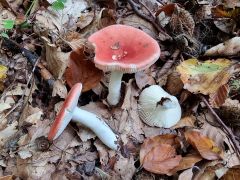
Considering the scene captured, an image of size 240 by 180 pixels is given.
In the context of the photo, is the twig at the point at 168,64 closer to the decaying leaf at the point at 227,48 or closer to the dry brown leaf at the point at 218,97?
the decaying leaf at the point at 227,48

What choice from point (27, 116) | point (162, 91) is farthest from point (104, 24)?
point (27, 116)

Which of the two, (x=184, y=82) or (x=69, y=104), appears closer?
(x=69, y=104)

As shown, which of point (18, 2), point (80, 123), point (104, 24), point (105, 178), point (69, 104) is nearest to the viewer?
point (69, 104)

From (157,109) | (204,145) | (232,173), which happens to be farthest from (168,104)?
(232,173)

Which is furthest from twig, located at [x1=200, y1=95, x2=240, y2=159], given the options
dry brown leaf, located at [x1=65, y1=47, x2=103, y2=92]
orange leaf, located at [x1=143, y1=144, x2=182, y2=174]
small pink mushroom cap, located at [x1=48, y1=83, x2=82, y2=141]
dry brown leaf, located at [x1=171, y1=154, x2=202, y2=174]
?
small pink mushroom cap, located at [x1=48, y1=83, x2=82, y2=141]

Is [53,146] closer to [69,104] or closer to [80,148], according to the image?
[80,148]

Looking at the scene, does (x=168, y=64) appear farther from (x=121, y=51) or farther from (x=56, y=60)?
(x=56, y=60)
